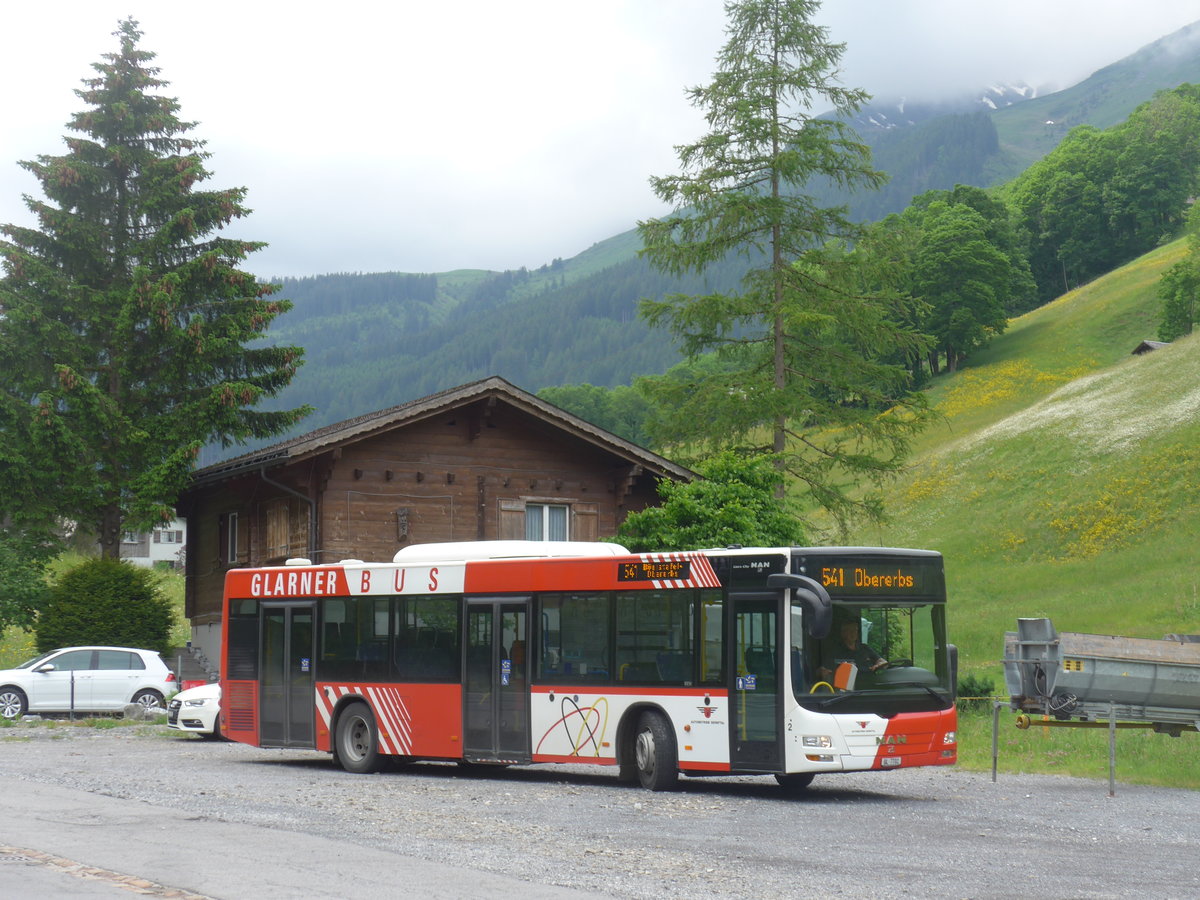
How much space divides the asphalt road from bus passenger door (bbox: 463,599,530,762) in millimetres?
509

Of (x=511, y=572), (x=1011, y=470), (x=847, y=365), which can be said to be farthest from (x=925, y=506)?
(x=511, y=572)

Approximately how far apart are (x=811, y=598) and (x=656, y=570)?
2.47 meters

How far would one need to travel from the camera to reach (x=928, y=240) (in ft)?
323

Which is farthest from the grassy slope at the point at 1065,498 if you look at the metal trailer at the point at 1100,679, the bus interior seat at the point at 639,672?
the bus interior seat at the point at 639,672

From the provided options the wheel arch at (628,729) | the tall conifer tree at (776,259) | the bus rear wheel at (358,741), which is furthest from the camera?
the tall conifer tree at (776,259)

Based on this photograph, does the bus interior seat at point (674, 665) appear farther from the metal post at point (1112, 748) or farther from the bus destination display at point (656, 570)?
the metal post at point (1112, 748)

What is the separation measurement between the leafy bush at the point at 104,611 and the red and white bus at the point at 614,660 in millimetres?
16593

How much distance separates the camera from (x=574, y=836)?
39.6 ft

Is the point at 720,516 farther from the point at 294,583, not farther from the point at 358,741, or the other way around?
the point at 358,741

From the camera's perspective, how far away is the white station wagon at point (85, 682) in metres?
31.5

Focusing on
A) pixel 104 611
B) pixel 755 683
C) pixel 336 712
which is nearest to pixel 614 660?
pixel 755 683

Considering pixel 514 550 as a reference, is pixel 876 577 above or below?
below

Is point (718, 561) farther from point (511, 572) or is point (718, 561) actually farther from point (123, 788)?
point (123, 788)

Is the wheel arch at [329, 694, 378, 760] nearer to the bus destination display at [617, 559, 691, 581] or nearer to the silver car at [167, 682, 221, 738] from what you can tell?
the bus destination display at [617, 559, 691, 581]
